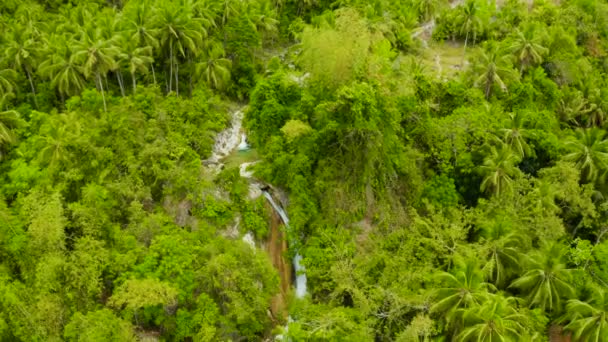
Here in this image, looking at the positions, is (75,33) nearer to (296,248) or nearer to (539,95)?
(296,248)

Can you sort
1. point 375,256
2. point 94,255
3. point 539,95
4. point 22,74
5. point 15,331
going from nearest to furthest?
point 15,331 → point 94,255 → point 375,256 → point 22,74 → point 539,95

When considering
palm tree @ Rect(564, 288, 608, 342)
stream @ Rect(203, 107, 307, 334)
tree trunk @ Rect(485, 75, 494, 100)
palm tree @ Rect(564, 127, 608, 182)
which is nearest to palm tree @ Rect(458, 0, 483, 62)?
tree trunk @ Rect(485, 75, 494, 100)

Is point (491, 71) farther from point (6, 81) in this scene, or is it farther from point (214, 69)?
point (6, 81)

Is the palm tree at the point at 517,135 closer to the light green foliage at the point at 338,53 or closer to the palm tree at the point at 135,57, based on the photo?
the light green foliage at the point at 338,53

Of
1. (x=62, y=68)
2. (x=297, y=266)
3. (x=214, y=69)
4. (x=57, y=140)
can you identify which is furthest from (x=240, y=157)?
(x=62, y=68)

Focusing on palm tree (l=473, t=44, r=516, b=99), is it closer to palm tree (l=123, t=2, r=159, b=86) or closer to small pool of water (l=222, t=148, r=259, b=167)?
small pool of water (l=222, t=148, r=259, b=167)

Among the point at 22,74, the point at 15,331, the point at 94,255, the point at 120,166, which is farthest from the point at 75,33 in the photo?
the point at 15,331

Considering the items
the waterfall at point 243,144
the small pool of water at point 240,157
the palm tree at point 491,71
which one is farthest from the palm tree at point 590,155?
the waterfall at point 243,144
